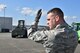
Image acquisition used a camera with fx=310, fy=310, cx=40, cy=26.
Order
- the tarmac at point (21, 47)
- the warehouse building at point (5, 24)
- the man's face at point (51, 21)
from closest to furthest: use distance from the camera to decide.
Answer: the man's face at point (51, 21), the tarmac at point (21, 47), the warehouse building at point (5, 24)

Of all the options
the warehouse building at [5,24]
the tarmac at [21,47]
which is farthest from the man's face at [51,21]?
the warehouse building at [5,24]

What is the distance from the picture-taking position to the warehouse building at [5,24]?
3706 inches

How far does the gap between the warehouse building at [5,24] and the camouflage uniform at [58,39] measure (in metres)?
89.6

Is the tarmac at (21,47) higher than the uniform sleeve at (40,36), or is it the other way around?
the uniform sleeve at (40,36)

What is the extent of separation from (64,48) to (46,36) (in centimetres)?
32

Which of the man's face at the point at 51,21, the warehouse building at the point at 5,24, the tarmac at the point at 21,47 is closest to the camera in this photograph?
the man's face at the point at 51,21

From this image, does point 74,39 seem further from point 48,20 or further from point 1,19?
point 1,19

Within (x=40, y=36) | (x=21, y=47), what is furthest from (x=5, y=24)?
(x=40, y=36)

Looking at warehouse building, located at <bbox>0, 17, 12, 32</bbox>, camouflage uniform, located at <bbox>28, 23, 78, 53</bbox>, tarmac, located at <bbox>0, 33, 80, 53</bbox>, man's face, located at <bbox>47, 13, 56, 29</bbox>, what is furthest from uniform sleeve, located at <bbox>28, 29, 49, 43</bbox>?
warehouse building, located at <bbox>0, 17, 12, 32</bbox>

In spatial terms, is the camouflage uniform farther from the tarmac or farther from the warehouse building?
the warehouse building

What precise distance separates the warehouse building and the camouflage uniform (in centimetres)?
8956

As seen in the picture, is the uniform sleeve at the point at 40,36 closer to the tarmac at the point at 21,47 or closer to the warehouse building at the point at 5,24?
the tarmac at the point at 21,47

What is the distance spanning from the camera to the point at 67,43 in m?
4.45

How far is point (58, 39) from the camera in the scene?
4395 mm
